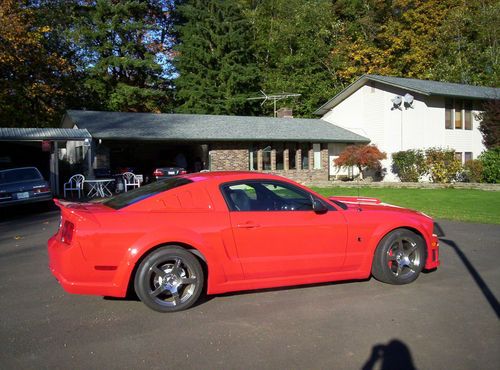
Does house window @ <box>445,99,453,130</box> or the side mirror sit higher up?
house window @ <box>445,99,453,130</box>

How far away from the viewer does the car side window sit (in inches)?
Answer: 214

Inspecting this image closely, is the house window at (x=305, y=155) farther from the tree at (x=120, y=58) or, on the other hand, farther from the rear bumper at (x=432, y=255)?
the rear bumper at (x=432, y=255)

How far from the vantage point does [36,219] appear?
13.1m

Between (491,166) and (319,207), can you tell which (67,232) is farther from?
(491,166)

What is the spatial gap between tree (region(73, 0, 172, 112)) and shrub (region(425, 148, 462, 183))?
23602 millimetres

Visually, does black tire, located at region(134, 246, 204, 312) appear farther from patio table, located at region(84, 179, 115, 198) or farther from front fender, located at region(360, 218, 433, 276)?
patio table, located at region(84, 179, 115, 198)

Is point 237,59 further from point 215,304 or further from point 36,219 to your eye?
point 215,304

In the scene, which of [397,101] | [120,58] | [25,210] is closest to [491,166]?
[397,101]

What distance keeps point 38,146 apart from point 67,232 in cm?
2424

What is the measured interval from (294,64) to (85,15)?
19.0 metres

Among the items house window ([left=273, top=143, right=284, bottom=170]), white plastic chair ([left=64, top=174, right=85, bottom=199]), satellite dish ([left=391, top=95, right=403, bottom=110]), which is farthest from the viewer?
house window ([left=273, top=143, right=284, bottom=170])

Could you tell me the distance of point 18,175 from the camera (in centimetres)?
1473

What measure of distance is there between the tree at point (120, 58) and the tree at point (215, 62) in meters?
2.31

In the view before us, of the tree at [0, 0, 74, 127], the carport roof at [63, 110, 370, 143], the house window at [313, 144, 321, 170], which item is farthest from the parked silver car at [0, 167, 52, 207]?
the house window at [313, 144, 321, 170]
